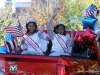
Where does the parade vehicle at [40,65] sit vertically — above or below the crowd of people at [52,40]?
below

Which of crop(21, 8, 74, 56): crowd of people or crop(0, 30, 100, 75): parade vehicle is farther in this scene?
crop(21, 8, 74, 56): crowd of people

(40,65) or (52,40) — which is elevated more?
(52,40)

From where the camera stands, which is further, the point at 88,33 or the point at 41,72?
the point at 88,33

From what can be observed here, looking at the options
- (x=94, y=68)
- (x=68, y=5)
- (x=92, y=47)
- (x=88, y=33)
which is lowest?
(x=94, y=68)

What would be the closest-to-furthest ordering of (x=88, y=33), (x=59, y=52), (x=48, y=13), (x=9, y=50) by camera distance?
(x=88, y=33), (x=59, y=52), (x=9, y=50), (x=48, y=13)

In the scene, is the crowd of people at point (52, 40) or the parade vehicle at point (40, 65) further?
the crowd of people at point (52, 40)

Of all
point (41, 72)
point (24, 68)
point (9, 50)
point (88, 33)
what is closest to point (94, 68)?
point (88, 33)

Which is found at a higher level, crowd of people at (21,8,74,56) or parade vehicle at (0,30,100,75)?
crowd of people at (21,8,74,56)

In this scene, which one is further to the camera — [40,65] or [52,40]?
[52,40]

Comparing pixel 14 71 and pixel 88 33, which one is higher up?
pixel 88 33

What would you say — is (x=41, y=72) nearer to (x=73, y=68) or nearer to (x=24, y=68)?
(x=24, y=68)

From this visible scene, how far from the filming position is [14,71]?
3.34 metres

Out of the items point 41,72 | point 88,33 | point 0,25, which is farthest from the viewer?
point 0,25

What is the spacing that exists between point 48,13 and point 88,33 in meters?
12.7
